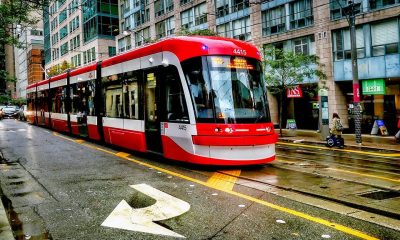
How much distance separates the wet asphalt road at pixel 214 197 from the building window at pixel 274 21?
19.8m

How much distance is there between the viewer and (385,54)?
77.5 ft

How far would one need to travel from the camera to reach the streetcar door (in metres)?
11.9

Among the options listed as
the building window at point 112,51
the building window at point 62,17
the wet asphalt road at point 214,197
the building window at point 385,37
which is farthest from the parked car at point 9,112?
the building window at point 385,37

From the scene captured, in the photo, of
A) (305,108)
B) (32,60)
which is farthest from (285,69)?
(32,60)

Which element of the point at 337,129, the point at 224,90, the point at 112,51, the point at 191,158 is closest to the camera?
the point at 224,90

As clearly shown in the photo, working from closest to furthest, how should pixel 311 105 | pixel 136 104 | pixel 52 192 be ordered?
pixel 52 192 → pixel 136 104 → pixel 311 105

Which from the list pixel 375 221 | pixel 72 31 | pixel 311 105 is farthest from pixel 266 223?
pixel 72 31

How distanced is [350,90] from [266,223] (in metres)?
23.0

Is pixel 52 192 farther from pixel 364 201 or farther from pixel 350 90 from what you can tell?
pixel 350 90

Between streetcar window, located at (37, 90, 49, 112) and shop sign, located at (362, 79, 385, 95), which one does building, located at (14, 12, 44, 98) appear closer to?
streetcar window, located at (37, 90, 49, 112)

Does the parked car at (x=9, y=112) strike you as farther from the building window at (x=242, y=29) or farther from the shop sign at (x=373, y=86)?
the shop sign at (x=373, y=86)

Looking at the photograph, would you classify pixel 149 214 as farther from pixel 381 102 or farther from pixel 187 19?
pixel 187 19

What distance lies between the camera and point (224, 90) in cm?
1034

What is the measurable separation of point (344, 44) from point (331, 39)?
1056 mm
